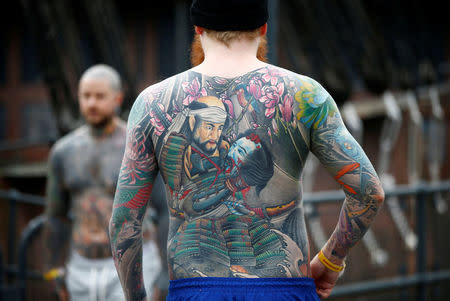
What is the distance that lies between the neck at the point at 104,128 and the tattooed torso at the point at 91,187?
0.05 meters


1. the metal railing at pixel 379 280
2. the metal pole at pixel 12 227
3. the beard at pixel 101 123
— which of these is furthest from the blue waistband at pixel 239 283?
the metal pole at pixel 12 227

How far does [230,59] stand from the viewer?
2693mm

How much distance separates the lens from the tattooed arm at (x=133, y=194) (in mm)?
2725

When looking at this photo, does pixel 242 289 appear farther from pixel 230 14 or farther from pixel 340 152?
pixel 230 14

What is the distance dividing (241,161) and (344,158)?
37 cm

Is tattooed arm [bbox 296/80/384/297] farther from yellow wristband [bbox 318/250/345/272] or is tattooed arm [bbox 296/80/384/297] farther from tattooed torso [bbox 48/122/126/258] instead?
tattooed torso [bbox 48/122/126/258]

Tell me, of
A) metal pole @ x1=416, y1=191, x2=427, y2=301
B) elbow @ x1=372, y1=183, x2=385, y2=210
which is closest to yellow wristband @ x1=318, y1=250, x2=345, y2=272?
elbow @ x1=372, y1=183, x2=385, y2=210

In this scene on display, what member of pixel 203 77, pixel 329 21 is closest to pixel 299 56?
pixel 329 21

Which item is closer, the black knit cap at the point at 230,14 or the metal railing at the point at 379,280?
the black knit cap at the point at 230,14

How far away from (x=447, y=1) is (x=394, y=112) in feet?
11.5

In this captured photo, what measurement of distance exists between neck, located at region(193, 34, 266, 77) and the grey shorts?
267 cm

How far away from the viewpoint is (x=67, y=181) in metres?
5.16

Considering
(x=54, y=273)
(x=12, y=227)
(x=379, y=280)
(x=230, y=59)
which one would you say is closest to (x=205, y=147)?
(x=230, y=59)

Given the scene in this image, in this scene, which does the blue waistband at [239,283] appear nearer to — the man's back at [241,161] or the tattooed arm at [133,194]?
the man's back at [241,161]
